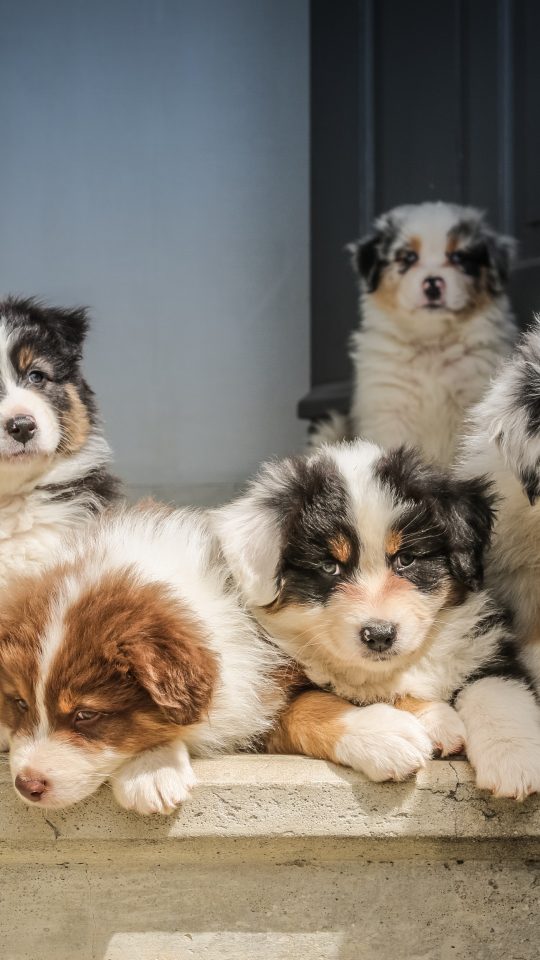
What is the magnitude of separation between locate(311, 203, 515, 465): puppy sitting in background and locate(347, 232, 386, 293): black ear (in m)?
0.02

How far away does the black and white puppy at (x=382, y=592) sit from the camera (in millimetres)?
2533

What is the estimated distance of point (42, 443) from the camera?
118 inches

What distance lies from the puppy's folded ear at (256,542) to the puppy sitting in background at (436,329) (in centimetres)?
187

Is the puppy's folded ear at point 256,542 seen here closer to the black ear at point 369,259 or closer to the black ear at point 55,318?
the black ear at point 55,318

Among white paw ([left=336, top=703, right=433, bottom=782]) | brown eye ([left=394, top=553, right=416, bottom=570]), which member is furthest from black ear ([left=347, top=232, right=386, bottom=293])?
white paw ([left=336, top=703, right=433, bottom=782])

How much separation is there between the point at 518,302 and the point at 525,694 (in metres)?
2.65

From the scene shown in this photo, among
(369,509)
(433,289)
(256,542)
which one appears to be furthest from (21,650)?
(433,289)

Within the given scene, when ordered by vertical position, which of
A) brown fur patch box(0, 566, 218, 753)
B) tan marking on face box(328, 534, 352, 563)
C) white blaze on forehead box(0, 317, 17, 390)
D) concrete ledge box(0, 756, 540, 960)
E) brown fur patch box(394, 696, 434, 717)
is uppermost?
white blaze on forehead box(0, 317, 17, 390)

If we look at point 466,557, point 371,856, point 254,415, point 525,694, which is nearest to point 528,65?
point 254,415

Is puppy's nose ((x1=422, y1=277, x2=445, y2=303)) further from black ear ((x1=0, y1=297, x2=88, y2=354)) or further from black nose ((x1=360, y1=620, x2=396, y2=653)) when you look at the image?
black nose ((x1=360, y1=620, x2=396, y2=653))

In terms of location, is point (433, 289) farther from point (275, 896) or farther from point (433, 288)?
point (275, 896)

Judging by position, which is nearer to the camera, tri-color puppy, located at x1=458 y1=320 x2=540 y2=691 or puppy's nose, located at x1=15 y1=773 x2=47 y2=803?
puppy's nose, located at x1=15 y1=773 x2=47 y2=803

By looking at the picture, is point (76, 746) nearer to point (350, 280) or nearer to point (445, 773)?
point (445, 773)

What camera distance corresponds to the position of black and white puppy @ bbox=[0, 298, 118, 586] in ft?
9.84
